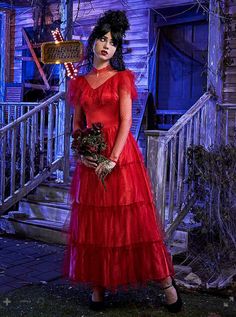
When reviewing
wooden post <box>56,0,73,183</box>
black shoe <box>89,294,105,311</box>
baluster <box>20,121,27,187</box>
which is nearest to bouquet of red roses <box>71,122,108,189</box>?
black shoe <box>89,294,105,311</box>

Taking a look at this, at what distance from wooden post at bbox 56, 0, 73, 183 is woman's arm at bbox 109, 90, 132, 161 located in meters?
3.74

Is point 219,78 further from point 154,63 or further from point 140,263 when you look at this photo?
point 140,263

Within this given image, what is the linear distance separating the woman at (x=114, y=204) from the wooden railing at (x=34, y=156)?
319 cm

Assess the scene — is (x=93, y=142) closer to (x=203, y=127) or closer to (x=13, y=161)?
(x=203, y=127)

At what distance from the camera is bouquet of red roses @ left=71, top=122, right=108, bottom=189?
346 cm

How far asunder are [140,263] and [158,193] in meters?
1.17

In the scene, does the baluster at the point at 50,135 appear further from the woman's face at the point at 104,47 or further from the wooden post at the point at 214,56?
the woman's face at the point at 104,47

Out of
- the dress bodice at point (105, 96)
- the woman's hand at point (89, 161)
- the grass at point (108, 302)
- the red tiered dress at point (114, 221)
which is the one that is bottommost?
the grass at point (108, 302)

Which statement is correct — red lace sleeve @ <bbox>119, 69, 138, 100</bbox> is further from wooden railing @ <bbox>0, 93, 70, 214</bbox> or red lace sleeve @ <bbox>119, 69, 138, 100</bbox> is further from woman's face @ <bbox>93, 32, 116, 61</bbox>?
wooden railing @ <bbox>0, 93, 70, 214</bbox>

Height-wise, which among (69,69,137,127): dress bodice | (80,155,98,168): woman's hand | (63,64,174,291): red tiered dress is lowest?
(63,64,174,291): red tiered dress

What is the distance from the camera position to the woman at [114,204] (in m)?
3.53

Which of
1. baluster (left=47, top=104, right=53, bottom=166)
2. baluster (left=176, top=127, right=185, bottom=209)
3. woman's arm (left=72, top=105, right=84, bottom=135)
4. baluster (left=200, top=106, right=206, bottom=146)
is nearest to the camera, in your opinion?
woman's arm (left=72, top=105, right=84, bottom=135)

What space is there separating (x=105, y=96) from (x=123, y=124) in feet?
0.81

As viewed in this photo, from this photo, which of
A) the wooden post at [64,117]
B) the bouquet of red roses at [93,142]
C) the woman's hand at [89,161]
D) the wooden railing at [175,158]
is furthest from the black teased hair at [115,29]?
the wooden post at [64,117]
